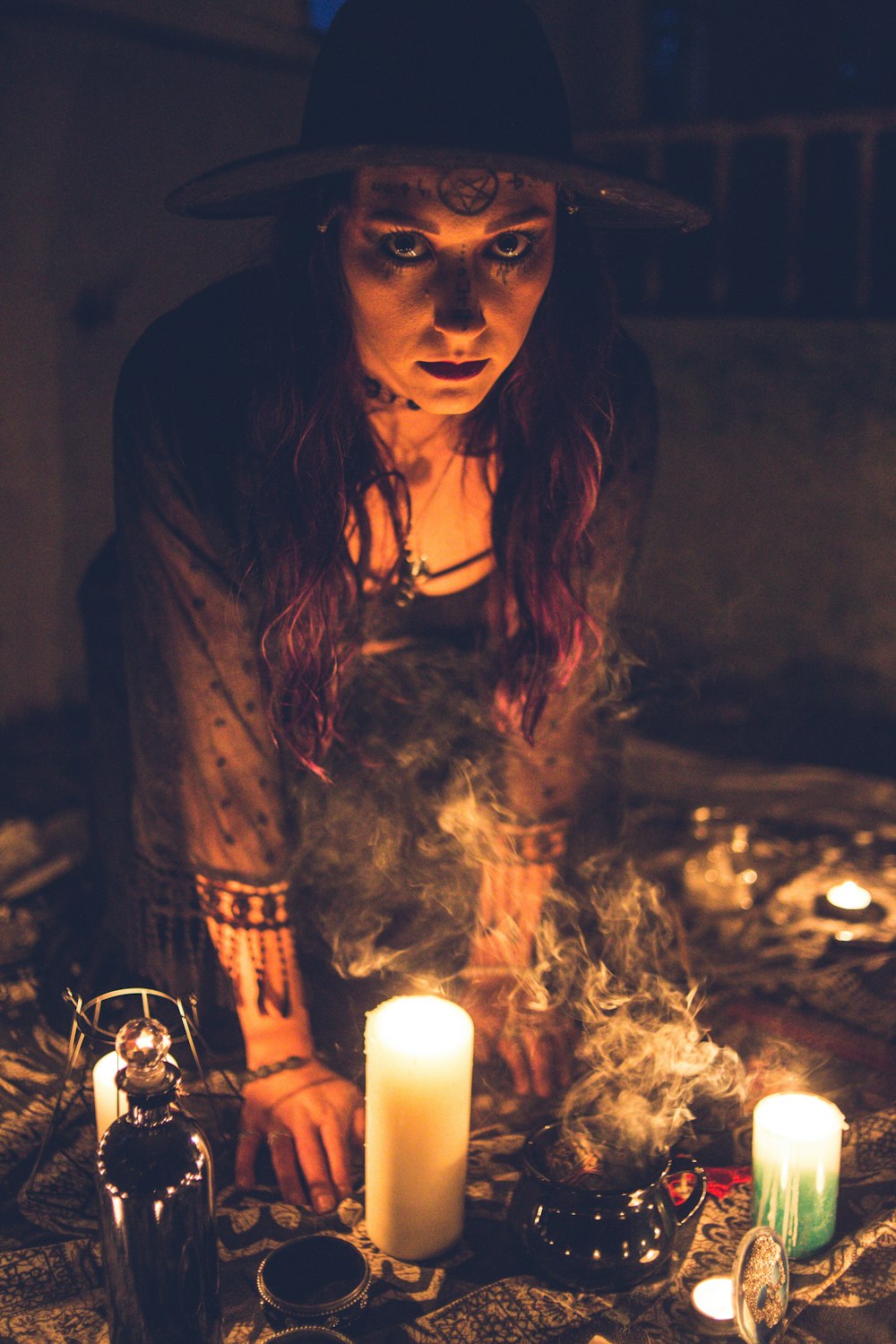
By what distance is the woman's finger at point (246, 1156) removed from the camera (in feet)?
6.35

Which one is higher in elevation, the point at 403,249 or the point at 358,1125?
the point at 403,249

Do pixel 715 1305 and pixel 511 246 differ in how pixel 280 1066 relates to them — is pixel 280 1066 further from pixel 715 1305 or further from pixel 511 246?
pixel 511 246

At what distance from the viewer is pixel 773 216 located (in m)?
5.73

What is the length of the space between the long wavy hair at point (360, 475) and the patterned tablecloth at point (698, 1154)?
2.27 feet

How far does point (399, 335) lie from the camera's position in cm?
196

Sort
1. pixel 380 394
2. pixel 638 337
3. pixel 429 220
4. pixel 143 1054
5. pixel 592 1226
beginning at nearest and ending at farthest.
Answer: pixel 143 1054 < pixel 592 1226 < pixel 429 220 < pixel 380 394 < pixel 638 337

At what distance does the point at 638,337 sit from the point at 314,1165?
4105 millimetres

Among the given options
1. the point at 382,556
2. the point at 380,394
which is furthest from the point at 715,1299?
the point at 380,394

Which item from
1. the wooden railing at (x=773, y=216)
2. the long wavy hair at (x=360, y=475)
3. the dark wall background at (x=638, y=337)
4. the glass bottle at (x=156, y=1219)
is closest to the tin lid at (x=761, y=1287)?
the glass bottle at (x=156, y=1219)

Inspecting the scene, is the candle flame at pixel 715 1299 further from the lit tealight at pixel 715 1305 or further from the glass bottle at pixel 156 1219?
the glass bottle at pixel 156 1219

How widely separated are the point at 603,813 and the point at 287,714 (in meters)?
0.67

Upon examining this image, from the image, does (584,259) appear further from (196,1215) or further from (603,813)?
(196,1215)

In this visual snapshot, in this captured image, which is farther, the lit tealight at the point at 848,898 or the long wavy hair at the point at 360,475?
the lit tealight at the point at 848,898

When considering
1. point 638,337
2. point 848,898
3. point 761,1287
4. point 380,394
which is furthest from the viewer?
point 638,337
